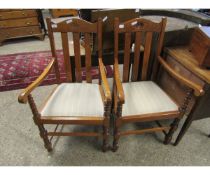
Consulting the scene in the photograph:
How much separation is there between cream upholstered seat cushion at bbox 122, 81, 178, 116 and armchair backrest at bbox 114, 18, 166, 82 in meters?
0.14

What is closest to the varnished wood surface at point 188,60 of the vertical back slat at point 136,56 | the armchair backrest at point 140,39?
the armchair backrest at point 140,39

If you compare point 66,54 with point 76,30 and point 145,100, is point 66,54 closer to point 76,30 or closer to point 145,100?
point 76,30

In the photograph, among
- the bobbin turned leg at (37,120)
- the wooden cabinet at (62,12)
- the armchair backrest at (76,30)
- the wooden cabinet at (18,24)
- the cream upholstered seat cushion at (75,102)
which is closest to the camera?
the bobbin turned leg at (37,120)

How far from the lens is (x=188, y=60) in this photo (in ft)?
3.97

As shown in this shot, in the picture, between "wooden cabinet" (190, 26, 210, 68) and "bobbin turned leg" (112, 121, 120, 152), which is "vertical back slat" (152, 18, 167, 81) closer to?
"wooden cabinet" (190, 26, 210, 68)

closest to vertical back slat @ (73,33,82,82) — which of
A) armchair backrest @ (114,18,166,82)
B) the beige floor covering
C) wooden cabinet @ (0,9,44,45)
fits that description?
armchair backrest @ (114,18,166,82)

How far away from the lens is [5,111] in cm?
177

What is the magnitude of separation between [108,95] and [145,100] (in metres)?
0.36

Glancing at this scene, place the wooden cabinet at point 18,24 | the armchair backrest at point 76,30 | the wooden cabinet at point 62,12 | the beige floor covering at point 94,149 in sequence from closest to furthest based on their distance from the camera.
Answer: the armchair backrest at point 76,30 → the beige floor covering at point 94,149 → the wooden cabinet at point 18,24 → the wooden cabinet at point 62,12

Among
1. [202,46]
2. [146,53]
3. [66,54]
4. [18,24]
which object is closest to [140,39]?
[146,53]

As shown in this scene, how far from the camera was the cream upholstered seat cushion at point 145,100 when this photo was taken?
1.16 m

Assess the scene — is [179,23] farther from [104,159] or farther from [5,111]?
[5,111]

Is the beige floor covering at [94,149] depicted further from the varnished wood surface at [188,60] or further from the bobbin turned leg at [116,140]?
the varnished wood surface at [188,60]
